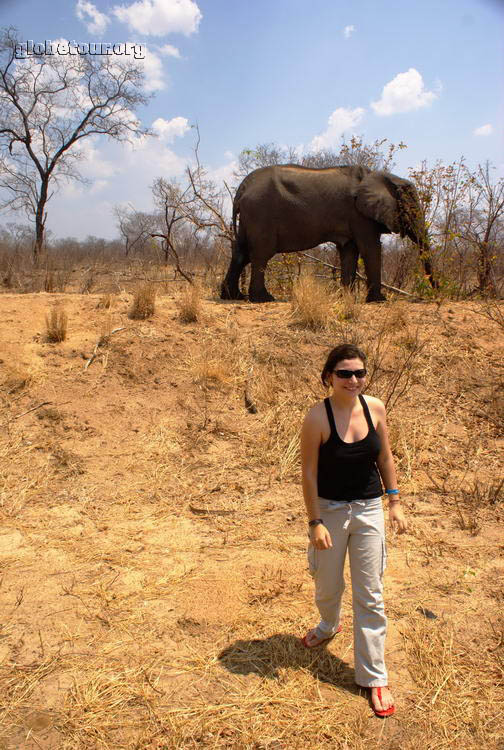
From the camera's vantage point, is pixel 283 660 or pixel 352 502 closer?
pixel 352 502

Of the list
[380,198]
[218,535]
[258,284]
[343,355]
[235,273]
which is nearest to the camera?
[343,355]

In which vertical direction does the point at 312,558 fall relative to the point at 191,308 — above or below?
below

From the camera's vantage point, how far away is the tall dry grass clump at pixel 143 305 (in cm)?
760

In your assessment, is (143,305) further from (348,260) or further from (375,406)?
(375,406)

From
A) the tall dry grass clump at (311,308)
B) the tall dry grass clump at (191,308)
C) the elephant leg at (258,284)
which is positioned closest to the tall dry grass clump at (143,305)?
the tall dry grass clump at (191,308)

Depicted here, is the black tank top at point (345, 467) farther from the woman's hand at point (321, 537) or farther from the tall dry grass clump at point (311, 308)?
the tall dry grass clump at point (311, 308)

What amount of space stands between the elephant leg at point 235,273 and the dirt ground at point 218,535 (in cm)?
128

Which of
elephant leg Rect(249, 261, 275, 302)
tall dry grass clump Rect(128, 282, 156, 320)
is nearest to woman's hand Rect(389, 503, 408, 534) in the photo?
tall dry grass clump Rect(128, 282, 156, 320)

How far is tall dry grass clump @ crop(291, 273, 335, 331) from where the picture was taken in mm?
7547

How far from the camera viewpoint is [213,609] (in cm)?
329

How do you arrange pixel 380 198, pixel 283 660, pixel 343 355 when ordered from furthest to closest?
pixel 380 198
pixel 283 660
pixel 343 355

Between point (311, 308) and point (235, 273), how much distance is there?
2243 mm

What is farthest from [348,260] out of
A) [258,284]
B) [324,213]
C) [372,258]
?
[258,284]

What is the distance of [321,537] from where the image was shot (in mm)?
2500
